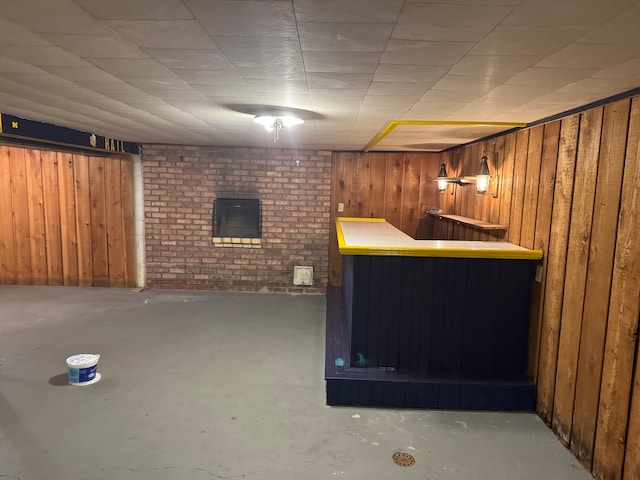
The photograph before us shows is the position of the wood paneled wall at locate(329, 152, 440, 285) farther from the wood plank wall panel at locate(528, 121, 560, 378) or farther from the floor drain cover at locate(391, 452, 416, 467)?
the floor drain cover at locate(391, 452, 416, 467)

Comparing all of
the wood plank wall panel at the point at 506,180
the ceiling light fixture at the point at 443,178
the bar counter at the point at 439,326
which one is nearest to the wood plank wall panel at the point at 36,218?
the bar counter at the point at 439,326

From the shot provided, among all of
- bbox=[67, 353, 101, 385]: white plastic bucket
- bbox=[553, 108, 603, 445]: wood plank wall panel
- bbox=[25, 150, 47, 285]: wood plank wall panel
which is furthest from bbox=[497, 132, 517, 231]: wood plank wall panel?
bbox=[25, 150, 47, 285]: wood plank wall panel

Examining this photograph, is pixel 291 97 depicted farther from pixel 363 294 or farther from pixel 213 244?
pixel 213 244

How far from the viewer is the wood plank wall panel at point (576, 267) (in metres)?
2.43

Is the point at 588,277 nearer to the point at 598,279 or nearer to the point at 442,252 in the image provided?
the point at 598,279

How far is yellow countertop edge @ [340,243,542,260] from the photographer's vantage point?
9.75ft

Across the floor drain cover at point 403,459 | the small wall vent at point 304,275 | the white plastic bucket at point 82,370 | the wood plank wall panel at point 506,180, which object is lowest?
the floor drain cover at point 403,459

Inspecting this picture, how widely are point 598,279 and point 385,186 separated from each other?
394cm

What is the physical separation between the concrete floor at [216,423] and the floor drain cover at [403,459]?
4cm

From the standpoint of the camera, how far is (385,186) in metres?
6.09

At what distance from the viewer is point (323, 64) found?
1883 mm

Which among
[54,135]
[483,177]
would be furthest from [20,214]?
[483,177]

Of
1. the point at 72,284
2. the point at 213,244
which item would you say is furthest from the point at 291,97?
the point at 72,284

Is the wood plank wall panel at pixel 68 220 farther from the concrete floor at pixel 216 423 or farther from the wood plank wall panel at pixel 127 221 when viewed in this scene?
the concrete floor at pixel 216 423
